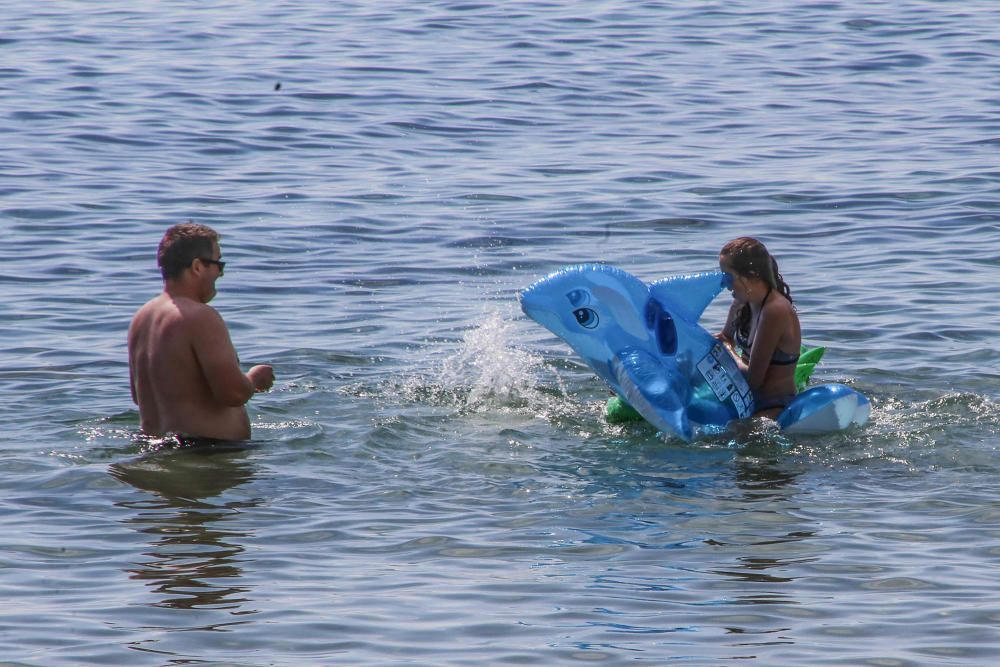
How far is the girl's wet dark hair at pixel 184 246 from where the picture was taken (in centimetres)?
727

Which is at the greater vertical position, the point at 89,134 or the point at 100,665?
the point at 89,134

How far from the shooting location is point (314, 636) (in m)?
5.50

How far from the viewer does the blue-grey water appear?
5.74m

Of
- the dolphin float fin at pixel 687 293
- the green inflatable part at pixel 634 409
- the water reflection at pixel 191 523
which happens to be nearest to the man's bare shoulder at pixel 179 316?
the water reflection at pixel 191 523

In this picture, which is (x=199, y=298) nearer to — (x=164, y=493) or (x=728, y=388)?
(x=164, y=493)

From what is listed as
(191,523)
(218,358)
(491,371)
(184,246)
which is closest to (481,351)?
(491,371)

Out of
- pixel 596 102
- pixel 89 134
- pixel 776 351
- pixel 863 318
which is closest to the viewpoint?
pixel 776 351

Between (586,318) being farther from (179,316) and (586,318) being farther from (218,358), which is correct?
(179,316)

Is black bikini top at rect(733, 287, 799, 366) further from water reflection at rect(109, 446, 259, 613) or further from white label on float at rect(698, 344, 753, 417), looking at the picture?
water reflection at rect(109, 446, 259, 613)

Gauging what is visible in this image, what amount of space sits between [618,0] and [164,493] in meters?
22.0

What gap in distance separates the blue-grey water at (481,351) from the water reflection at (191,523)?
2 centimetres

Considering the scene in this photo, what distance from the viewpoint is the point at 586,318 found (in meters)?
8.30

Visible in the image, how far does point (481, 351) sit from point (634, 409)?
5.57ft

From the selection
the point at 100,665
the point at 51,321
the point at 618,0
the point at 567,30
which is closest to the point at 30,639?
the point at 100,665
